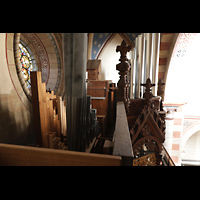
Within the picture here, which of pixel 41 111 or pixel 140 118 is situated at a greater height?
pixel 41 111

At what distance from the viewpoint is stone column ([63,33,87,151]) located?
3.21ft

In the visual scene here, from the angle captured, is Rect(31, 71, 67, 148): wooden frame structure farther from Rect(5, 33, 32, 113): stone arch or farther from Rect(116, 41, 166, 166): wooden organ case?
Rect(116, 41, 166, 166): wooden organ case

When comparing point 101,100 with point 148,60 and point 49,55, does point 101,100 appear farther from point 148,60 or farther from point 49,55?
point 148,60

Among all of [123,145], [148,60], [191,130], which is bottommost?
[191,130]

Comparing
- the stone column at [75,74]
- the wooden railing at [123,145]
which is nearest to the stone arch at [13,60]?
the stone column at [75,74]

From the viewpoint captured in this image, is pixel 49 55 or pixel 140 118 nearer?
pixel 140 118

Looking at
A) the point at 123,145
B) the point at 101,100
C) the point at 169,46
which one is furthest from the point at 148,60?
the point at 123,145

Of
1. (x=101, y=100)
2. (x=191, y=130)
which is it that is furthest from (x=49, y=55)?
(x=191, y=130)

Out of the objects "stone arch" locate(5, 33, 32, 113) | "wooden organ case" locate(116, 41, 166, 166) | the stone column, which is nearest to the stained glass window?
"stone arch" locate(5, 33, 32, 113)

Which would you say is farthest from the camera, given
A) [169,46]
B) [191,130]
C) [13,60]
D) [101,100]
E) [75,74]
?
[191,130]

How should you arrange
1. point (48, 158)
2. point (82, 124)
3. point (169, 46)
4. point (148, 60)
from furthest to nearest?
point (169, 46), point (148, 60), point (82, 124), point (48, 158)

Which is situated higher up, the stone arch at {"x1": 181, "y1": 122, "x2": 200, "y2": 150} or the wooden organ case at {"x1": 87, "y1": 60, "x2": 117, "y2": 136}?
the wooden organ case at {"x1": 87, "y1": 60, "x2": 117, "y2": 136}

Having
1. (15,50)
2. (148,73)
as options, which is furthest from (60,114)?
(148,73)

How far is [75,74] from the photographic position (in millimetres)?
1012
